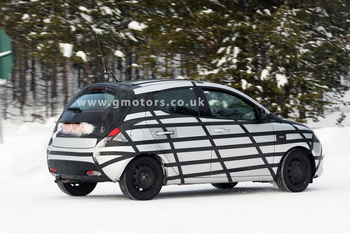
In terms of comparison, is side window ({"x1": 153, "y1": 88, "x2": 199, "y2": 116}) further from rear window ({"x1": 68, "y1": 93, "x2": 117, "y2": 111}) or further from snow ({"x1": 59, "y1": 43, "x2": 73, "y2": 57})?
snow ({"x1": 59, "y1": 43, "x2": 73, "y2": 57})

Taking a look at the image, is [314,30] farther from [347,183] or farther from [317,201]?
[317,201]

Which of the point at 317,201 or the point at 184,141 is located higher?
the point at 184,141

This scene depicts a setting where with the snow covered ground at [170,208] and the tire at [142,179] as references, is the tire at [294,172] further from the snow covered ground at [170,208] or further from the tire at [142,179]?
the tire at [142,179]

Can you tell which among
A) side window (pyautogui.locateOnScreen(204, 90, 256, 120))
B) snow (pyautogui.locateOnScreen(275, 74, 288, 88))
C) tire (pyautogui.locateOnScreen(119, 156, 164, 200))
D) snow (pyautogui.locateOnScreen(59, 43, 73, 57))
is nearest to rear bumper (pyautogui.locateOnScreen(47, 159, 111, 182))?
tire (pyautogui.locateOnScreen(119, 156, 164, 200))

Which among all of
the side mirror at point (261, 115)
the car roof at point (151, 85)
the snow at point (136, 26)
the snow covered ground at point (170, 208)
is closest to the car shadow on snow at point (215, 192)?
the snow covered ground at point (170, 208)

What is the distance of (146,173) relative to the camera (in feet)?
29.8

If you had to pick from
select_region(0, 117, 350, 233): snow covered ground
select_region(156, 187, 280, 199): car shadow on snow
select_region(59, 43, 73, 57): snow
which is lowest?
select_region(156, 187, 280, 199): car shadow on snow

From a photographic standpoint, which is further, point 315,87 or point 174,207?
point 315,87

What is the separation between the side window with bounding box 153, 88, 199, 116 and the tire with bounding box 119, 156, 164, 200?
2.51 feet

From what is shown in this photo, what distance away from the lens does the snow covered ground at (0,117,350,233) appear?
683cm

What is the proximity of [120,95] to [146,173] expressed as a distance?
106cm

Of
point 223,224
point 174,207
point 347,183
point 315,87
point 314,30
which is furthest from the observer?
point 314,30

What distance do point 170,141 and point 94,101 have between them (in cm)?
115

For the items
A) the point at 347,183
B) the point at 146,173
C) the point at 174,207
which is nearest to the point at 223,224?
the point at 174,207
